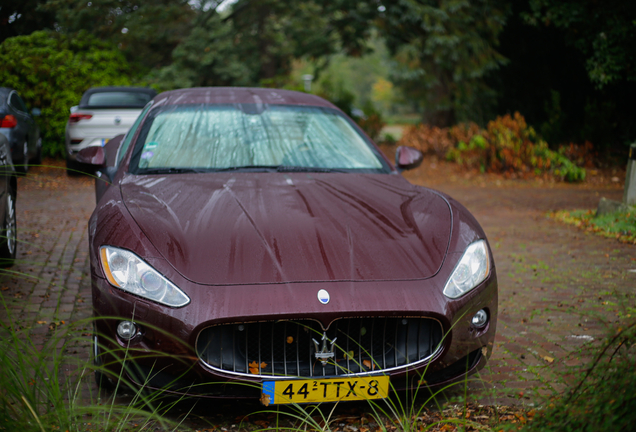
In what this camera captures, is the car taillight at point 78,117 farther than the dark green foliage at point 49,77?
No

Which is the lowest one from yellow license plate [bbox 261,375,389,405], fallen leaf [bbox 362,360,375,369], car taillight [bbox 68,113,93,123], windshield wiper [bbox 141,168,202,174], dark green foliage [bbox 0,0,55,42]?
car taillight [bbox 68,113,93,123]

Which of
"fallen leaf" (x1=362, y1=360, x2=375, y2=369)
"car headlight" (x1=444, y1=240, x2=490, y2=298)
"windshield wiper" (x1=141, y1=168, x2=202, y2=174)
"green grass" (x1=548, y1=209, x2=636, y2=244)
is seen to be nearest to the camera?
"fallen leaf" (x1=362, y1=360, x2=375, y2=369)

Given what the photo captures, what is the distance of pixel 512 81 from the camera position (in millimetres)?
17969

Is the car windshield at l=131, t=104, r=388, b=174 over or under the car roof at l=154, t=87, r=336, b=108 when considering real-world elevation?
under

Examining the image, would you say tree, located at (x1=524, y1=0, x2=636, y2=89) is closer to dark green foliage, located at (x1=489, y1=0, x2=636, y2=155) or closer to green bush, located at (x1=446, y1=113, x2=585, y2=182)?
dark green foliage, located at (x1=489, y1=0, x2=636, y2=155)

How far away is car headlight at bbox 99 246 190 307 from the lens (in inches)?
102

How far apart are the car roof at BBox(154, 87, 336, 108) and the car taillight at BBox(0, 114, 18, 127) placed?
7.20 m

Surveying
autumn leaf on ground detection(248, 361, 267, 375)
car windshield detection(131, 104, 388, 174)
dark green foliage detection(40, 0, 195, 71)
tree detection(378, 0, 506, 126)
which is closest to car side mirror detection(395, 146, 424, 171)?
car windshield detection(131, 104, 388, 174)

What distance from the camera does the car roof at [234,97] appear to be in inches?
173

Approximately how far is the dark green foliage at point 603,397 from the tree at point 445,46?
1404 centimetres

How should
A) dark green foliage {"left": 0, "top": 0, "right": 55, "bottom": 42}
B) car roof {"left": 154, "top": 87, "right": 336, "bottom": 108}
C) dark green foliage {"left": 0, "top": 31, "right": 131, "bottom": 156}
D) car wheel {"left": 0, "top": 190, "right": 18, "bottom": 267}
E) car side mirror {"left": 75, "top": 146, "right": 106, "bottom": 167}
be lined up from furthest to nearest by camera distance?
dark green foliage {"left": 0, "top": 31, "right": 131, "bottom": 156} < dark green foliage {"left": 0, "top": 0, "right": 55, "bottom": 42} < car wheel {"left": 0, "top": 190, "right": 18, "bottom": 267} < car roof {"left": 154, "top": 87, "right": 336, "bottom": 108} < car side mirror {"left": 75, "top": 146, "right": 106, "bottom": 167}

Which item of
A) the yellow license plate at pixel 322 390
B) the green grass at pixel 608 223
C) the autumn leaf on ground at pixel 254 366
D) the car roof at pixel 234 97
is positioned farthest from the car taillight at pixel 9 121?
the yellow license plate at pixel 322 390

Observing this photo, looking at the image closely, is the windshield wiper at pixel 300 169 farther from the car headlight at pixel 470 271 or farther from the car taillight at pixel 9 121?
the car taillight at pixel 9 121

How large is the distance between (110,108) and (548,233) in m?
8.36
